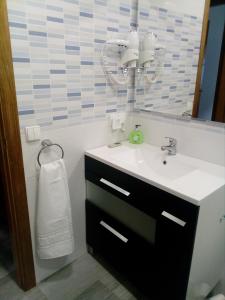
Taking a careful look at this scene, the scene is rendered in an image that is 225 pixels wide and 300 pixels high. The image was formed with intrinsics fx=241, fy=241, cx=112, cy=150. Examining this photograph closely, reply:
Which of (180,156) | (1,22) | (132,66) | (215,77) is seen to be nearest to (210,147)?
(180,156)

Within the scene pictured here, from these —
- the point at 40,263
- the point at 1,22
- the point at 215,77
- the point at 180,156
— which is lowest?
the point at 40,263

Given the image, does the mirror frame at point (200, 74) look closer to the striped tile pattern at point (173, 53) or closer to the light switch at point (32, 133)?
the striped tile pattern at point (173, 53)

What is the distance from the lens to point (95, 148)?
171 cm

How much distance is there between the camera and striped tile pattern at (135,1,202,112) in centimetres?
147

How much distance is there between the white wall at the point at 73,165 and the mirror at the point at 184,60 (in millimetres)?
410

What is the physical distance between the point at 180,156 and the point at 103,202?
0.60 metres

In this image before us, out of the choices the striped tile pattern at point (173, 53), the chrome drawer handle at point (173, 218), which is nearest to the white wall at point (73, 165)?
the striped tile pattern at point (173, 53)

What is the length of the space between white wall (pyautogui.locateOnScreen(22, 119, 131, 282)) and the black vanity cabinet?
0.06 meters

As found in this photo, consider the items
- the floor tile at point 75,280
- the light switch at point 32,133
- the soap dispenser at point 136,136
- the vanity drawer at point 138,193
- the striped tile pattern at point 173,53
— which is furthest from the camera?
the soap dispenser at point 136,136

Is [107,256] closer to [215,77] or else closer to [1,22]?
[215,77]

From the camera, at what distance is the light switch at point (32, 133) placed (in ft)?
4.38

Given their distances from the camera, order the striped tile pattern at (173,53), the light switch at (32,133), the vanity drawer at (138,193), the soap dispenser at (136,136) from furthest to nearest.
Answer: the soap dispenser at (136,136) < the striped tile pattern at (173,53) < the light switch at (32,133) < the vanity drawer at (138,193)

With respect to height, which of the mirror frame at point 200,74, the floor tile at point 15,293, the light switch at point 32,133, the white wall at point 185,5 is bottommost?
the floor tile at point 15,293

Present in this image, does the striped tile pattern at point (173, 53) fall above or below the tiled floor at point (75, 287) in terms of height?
above
